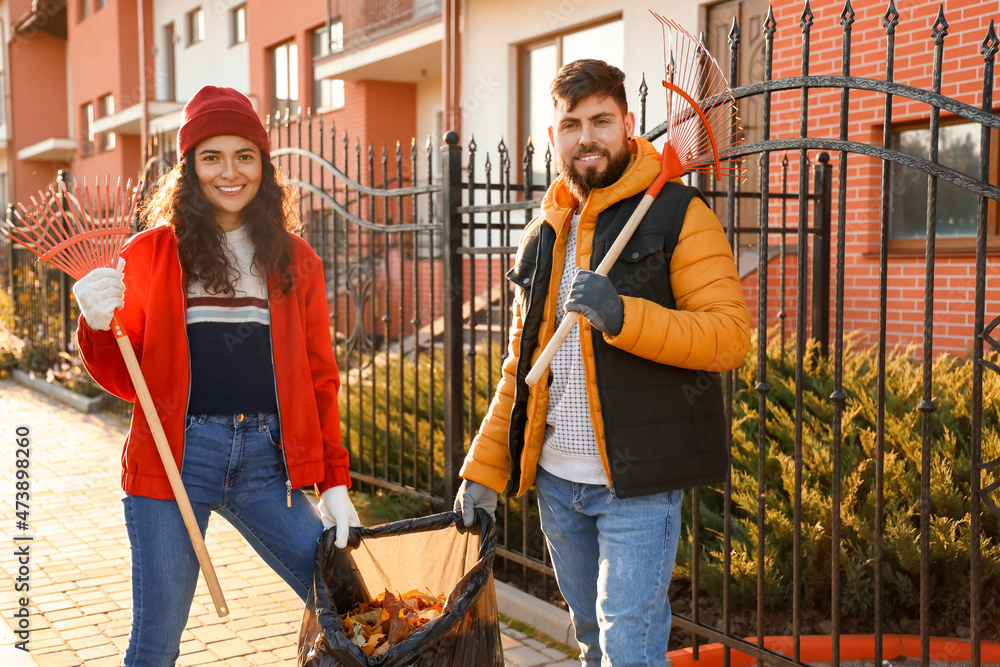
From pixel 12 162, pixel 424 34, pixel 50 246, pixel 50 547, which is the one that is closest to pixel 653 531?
pixel 50 246

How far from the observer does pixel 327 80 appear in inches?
675

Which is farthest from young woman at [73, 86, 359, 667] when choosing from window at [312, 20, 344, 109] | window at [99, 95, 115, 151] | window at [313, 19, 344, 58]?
window at [99, 95, 115, 151]

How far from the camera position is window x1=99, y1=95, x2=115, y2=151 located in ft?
85.8

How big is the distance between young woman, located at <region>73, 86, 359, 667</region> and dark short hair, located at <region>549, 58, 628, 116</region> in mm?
896

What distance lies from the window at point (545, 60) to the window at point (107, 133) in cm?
1754

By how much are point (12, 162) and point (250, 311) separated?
99.2 feet

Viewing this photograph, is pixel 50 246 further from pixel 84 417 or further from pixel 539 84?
pixel 539 84

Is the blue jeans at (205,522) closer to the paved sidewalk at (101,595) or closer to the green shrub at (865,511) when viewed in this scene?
the paved sidewalk at (101,595)

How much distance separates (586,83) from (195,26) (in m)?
22.0

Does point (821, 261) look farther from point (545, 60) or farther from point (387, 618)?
point (545, 60)

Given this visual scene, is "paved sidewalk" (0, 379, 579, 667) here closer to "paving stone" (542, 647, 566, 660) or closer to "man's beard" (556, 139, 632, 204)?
"paving stone" (542, 647, 566, 660)

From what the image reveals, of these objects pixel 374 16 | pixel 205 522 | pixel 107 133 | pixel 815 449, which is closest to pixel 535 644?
pixel 815 449

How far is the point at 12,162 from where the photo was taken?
28.5 metres

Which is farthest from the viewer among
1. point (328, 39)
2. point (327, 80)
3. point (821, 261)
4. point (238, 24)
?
point (238, 24)
